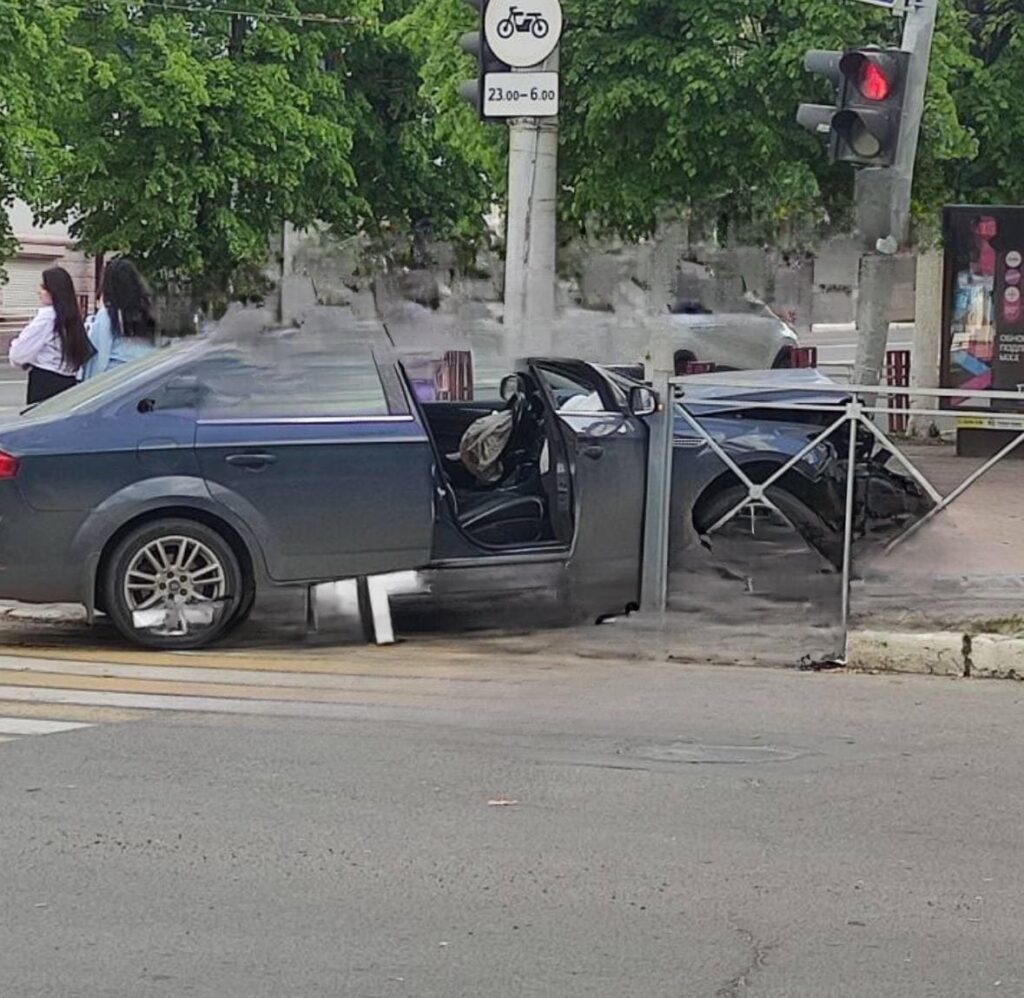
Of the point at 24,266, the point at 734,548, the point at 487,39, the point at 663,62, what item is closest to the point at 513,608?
the point at 734,548

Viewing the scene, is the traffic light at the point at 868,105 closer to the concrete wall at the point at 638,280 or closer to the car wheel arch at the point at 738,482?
the concrete wall at the point at 638,280

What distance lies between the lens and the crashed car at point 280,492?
878 centimetres

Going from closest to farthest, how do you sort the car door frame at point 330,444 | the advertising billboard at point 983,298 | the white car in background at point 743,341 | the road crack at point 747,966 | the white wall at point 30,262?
1. the road crack at point 747,966
2. the car door frame at point 330,444
3. the advertising billboard at point 983,298
4. the white car in background at point 743,341
5. the white wall at point 30,262

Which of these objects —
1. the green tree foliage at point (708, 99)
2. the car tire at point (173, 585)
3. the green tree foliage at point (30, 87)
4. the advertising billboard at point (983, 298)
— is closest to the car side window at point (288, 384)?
the car tire at point (173, 585)

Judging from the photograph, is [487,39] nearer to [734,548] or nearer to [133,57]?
[734,548]

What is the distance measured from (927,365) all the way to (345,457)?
486 inches

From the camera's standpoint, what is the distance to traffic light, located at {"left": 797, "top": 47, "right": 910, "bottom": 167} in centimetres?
1167

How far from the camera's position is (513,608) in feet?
32.4

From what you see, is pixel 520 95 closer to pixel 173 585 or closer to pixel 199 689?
pixel 173 585

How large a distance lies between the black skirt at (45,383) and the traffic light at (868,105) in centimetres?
536

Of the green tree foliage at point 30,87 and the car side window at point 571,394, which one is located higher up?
the green tree foliage at point 30,87

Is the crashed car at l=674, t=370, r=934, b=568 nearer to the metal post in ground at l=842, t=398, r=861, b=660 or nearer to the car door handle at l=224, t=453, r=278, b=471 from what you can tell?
the metal post in ground at l=842, t=398, r=861, b=660

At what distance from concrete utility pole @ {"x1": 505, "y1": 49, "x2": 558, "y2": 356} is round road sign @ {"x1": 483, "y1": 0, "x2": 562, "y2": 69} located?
40 cm

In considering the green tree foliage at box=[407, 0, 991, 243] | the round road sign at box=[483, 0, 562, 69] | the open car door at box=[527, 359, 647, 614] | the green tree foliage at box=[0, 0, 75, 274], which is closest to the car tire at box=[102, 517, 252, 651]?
the open car door at box=[527, 359, 647, 614]
